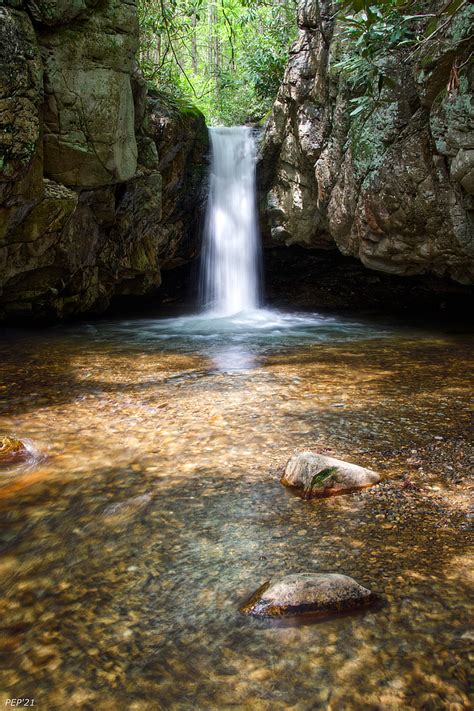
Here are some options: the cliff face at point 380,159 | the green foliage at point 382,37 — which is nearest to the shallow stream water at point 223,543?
the cliff face at point 380,159

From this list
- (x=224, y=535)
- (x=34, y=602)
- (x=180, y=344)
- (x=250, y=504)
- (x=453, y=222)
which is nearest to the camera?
(x=34, y=602)

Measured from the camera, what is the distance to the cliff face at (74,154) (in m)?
6.75

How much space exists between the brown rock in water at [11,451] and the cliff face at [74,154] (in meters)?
4.15

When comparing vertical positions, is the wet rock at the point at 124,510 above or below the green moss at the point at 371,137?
below

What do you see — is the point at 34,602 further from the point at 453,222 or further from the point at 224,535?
the point at 453,222

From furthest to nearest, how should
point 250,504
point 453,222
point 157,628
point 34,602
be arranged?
point 453,222, point 250,504, point 34,602, point 157,628

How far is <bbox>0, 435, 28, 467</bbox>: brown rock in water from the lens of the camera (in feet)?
12.3

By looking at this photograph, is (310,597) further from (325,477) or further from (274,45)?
(274,45)

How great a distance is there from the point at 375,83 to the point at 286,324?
16.7 ft

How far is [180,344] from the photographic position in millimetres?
9055

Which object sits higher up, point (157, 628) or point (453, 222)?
point (453, 222)

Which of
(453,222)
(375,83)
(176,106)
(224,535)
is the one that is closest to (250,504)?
(224,535)

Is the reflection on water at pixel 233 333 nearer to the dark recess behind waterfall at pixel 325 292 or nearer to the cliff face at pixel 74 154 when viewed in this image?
the cliff face at pixel 74 154

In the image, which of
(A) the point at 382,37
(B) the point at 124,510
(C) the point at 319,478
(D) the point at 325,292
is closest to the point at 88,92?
(A) the point at 382,37
